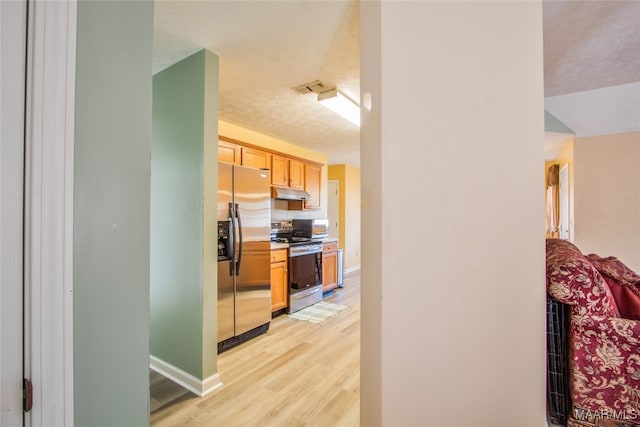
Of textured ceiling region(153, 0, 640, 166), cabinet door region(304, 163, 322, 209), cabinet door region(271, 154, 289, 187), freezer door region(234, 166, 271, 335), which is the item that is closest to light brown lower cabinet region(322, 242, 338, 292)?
cabinet door region(304, 163, 322, 209)

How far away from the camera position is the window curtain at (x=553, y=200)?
4927mm

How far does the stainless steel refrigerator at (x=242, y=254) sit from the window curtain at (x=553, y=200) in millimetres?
4883

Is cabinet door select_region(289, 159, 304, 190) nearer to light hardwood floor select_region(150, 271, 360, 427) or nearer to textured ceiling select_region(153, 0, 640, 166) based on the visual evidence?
textured ceiling select_region(153, 0, 640, 166)

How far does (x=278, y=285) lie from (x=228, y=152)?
5.77ft

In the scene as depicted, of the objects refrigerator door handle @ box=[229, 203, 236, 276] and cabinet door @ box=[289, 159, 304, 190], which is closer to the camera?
refrigerator door handle @ box=[229, 203, 236, 276]

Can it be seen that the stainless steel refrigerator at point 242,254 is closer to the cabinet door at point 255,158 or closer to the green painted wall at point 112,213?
the cabinet door at point 255,158

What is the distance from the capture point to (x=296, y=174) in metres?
4.71

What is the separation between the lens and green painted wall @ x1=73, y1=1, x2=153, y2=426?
71 cm

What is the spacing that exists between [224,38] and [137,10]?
1.24m

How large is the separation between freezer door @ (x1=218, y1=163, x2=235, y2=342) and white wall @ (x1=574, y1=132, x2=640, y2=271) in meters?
4.24

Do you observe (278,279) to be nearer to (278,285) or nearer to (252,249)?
(278,285)

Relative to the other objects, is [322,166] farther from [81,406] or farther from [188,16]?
[81,406]

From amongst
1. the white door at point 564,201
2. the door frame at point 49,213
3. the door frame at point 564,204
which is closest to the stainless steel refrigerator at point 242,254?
the door frame at point 49,213

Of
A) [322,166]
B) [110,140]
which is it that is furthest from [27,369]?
[322,166]
